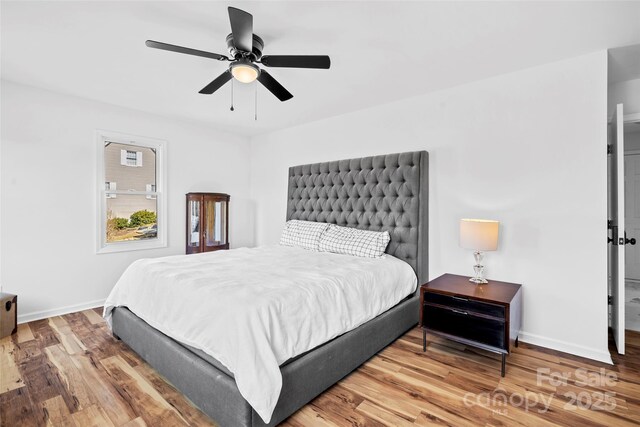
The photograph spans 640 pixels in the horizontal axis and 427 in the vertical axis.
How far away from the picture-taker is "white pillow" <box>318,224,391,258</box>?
3.12 metres

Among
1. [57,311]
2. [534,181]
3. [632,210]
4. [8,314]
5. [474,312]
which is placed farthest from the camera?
[632,210]

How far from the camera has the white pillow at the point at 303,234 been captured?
365cm

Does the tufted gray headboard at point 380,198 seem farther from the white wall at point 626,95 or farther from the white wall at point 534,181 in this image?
the white wall at point 626,95

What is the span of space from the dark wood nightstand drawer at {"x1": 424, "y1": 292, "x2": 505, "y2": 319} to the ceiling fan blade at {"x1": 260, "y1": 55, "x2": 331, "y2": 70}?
1.94m

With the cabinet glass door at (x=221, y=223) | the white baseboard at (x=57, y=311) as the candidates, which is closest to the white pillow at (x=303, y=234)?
the cabinet glass door at (x=221, y=223)

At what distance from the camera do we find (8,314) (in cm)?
280

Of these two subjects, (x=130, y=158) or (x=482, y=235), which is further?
(x=130, y=158)

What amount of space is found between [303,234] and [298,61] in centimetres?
216

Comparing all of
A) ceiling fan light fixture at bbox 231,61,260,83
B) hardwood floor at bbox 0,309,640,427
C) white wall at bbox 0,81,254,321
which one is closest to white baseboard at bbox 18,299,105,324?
white wall at bbox 0,81,254,321

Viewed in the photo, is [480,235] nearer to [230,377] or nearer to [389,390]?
[389,390]

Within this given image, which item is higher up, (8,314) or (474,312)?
(474,312)

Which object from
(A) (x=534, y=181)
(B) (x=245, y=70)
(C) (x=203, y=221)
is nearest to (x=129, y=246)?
(C) (x=203, y=221)

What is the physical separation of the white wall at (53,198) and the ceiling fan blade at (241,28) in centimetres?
270

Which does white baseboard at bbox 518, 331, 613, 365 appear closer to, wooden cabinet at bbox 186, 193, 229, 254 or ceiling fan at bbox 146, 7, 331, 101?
ceiling fan at bbox 146, 7, 331, 101
